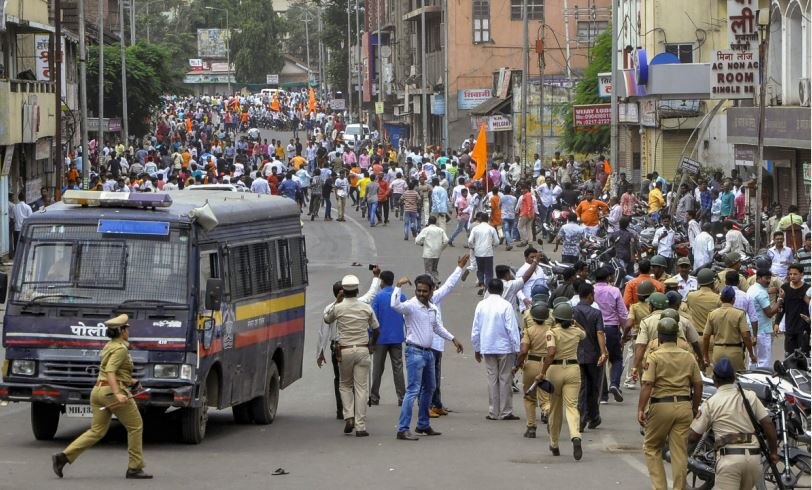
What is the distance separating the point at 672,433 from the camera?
11141 millimetres

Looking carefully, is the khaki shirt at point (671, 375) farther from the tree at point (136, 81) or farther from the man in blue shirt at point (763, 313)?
the tree at point (136, 81)

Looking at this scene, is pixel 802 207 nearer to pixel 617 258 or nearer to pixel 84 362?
pixel 617 258

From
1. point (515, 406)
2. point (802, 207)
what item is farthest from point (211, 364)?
point (802, 207)

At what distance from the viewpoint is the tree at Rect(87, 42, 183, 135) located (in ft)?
221

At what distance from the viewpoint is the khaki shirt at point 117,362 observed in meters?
12.1

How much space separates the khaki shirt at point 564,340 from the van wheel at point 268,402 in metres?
3.67

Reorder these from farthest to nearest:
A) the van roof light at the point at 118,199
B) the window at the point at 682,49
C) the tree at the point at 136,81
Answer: the tree at the point at 136,81 → the window at the point at 682,49 → the van roof light at the point at 118,199

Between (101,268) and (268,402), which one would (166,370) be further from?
(268,402)

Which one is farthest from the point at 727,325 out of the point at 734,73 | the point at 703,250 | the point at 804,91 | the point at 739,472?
the point at 734,73

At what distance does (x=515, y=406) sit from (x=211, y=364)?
4520 mm

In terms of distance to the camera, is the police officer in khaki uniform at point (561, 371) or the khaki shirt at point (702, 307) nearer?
the police officer in khaki uniform at point (561, 371)

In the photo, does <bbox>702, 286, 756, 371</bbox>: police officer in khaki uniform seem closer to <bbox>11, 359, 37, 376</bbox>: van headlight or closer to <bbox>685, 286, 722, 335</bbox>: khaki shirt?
<bbox>685, 286, 722, 335</bbox>: khaki shirt

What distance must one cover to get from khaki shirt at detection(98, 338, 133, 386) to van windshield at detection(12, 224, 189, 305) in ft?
4.99

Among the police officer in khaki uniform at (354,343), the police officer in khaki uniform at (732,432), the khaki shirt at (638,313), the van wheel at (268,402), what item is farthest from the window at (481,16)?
the police officer in khaki uniform at (732,432)
